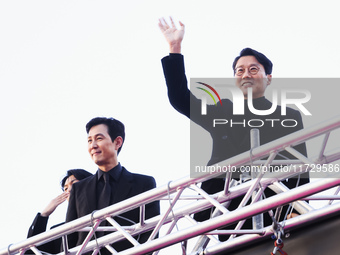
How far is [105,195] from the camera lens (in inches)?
175

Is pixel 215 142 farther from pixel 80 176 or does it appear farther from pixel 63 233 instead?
pixel 80 176

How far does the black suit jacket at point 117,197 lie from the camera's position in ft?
14.3

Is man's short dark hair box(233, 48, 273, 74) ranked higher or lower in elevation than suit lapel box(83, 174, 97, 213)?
higher

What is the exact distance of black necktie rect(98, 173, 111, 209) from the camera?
4395 millimetres

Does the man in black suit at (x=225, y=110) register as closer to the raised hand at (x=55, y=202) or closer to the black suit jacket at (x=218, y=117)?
the black suit jacket at (x=218, y=117)

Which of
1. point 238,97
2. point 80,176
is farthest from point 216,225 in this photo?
point 80,176

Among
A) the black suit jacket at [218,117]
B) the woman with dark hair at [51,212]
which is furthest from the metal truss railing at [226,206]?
the woman with dark hair at [51,212]

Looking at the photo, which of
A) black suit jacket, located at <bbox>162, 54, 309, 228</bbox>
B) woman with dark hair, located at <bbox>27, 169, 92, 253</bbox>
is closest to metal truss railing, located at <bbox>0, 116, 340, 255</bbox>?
black suit jacket, located at <bbox>162, 54, 309, 228</bbox>

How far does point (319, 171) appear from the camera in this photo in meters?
3.44

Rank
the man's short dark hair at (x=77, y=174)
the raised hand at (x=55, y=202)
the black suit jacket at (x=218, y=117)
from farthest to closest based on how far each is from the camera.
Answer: the man's short dark hair at (x=77, y=174) → the raised hand at (x=55, y=202) → the black suit jacket at (x=218, y=117)

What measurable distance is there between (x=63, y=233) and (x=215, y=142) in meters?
1.11

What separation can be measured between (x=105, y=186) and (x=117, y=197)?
0.13 metres

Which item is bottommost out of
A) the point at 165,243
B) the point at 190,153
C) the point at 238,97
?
the point at 165,243

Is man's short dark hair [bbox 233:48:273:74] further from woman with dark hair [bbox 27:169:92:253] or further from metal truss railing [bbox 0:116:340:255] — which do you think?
woman with dark hair [bbox 27:169:92:253]
